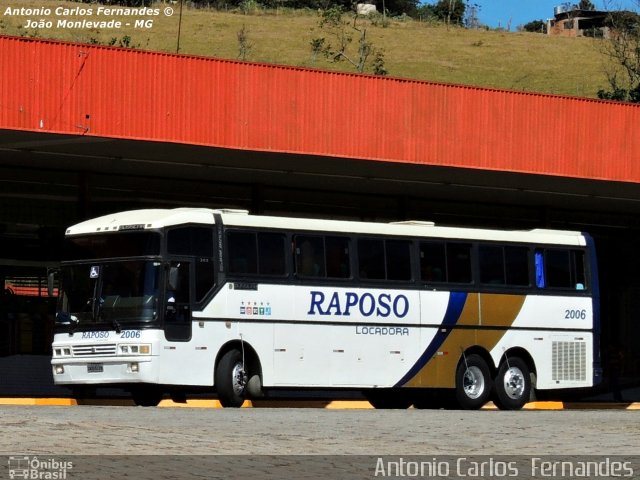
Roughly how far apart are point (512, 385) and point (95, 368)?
26.5 feet

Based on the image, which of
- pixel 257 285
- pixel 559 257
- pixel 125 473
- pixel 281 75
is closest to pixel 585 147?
pixel 559 257

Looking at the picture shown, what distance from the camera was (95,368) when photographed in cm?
2330

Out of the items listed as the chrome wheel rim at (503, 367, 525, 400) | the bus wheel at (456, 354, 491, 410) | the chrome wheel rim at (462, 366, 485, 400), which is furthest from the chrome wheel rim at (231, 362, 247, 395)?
the chrome wheel rim at (503, 367, 525, 400)

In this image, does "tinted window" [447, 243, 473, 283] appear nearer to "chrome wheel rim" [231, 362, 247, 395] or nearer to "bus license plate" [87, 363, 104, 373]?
"chrome wheel rim" [231, 362, 247, 395]

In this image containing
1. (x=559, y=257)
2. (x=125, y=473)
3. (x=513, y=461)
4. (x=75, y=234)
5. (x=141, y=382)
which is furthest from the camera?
(x=559, y=257)

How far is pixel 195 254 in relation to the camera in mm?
23516

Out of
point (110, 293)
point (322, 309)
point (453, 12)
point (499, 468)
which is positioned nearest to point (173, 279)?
point (110, 293)

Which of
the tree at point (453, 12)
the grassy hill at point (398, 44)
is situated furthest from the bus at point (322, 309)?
the tree at point (453, 12)

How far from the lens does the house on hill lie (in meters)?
144

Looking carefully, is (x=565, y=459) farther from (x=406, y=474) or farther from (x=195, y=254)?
(x=195, y=254)

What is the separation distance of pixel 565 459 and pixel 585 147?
19.4 meters

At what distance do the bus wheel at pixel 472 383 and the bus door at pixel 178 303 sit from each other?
5704 millimetres

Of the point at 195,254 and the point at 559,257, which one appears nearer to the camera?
the point at 195,254

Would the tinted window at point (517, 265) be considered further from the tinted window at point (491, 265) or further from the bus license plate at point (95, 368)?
the bus license plate at point (95, 368)
